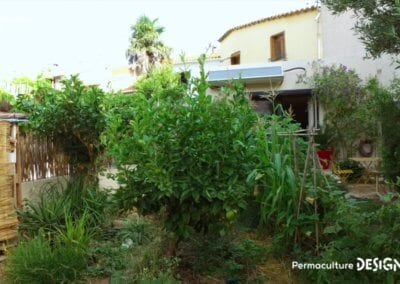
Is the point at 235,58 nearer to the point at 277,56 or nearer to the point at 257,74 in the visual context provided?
the point at 277,56

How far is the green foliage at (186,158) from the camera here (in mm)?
3549

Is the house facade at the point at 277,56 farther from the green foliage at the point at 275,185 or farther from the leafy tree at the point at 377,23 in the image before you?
the green foliage at the point at 275,185

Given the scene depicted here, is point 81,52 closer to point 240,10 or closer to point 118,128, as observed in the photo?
point 240,10

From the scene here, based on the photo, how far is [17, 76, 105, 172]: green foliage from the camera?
584cm

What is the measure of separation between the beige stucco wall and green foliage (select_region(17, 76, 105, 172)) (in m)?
11.9

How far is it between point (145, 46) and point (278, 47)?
10.3 meters

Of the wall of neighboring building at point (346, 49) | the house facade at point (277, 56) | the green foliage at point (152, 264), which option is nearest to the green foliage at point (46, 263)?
the green foliage at point (152, 264)

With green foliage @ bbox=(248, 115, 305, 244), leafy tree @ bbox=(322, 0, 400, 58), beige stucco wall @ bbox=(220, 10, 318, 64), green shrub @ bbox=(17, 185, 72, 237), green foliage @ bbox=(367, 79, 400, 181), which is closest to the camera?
green foliage @ bbox=(248, 115, 305, 244)

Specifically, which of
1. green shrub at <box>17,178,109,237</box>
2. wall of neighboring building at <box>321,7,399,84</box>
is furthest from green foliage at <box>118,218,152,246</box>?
wall of neighboring building at <box>321,7,399,84</box>

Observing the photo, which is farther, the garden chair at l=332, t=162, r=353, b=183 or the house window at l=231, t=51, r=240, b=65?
the house window at l=231, t=51, r=240, b=65

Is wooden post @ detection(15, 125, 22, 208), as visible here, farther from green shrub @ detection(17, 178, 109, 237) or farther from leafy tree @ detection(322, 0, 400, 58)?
leafy tree @ detection(322, 0, 400, 58)

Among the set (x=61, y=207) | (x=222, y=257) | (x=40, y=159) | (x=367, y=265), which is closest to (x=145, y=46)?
(x=40, y=159)

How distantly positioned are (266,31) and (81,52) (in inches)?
542

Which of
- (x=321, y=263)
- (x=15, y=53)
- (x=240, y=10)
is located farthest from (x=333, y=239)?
(x=15, y=53)
